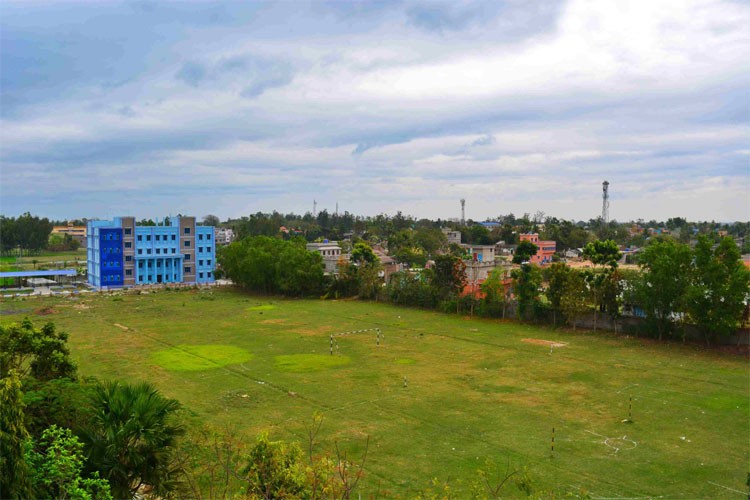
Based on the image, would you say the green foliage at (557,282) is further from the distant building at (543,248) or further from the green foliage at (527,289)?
the distant building at (543,248)

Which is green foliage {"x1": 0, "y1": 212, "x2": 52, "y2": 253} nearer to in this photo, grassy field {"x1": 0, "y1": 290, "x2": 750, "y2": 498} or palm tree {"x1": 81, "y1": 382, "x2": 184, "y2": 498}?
grassy field {"x1": 0, "y1": 290, "x2": 750, "y2": 498}

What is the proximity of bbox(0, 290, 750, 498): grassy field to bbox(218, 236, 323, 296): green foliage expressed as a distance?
1285 cm

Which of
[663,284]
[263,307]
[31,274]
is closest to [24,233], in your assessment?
[31,274]

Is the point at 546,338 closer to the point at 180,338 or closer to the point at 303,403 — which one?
the point at 303,403

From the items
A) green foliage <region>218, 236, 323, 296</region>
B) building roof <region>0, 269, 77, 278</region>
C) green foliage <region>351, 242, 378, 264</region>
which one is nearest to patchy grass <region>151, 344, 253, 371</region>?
green foliage <region>218, 236, 323, 296</region>

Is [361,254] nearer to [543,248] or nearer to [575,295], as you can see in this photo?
→ [575,295]

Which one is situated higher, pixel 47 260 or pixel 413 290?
pixel 47 260

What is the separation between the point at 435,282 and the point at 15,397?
3496 centimetres

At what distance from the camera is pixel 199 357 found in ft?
88.6

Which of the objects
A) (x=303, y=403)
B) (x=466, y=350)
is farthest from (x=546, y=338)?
(x=303, y=403)

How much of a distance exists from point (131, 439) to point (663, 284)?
2647 centimetres

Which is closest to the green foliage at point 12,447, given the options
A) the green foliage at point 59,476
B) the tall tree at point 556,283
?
the green foliage at point 59,476

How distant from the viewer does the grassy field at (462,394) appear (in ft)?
47.0

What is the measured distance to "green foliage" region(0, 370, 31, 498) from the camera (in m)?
7.03
